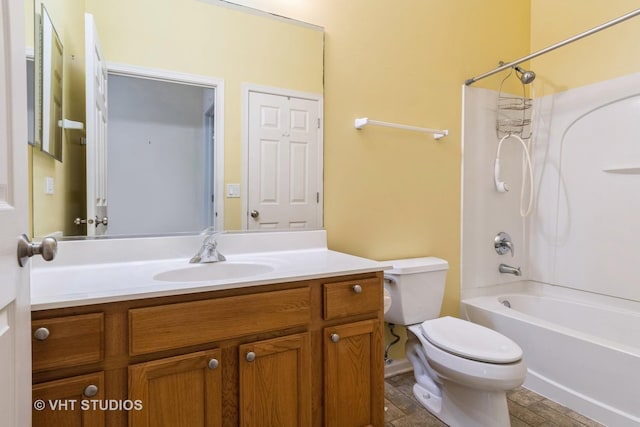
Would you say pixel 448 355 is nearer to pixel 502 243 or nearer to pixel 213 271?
pixel 213 271

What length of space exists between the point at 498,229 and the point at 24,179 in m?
2.56

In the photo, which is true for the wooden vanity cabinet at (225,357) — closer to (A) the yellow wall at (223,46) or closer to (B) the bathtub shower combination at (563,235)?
(A) the yellow wall at (223,46)

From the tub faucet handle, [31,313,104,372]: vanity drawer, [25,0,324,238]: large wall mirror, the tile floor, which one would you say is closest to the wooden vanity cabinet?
[31,313,104,372]: vanity drawer

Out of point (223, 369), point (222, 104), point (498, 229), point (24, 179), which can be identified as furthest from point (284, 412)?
point (498, 229)

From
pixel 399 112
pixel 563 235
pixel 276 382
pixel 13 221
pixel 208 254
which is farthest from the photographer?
pixel 563 235

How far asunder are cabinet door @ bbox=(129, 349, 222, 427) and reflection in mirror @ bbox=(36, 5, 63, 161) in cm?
82

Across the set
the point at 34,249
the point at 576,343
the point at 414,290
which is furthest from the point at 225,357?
the point at 576,343

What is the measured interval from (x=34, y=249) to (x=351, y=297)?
95 cm

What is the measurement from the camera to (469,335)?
5.14ft

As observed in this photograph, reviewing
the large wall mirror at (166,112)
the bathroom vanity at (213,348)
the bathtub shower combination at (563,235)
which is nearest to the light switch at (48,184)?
the large wall mirror at (166,112)

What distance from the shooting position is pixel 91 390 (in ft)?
2.89

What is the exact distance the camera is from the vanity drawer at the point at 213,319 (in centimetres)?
94

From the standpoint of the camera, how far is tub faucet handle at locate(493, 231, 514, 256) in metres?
2.40

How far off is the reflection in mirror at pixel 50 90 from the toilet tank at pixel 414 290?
1.55 metres
